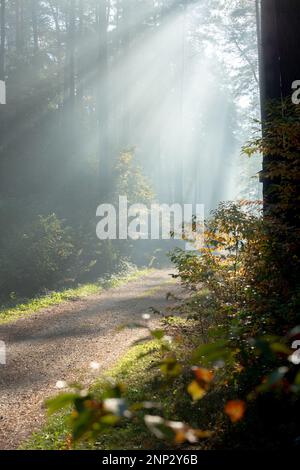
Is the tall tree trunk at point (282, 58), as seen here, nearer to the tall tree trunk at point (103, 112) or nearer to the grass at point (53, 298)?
the grass at point (53, 298)

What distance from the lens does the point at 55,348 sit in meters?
10.1

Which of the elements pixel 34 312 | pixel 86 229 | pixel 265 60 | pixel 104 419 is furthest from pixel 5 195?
pixel 104 419

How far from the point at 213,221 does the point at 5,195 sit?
19.1m

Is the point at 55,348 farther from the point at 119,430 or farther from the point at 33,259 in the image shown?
the point at 33,259

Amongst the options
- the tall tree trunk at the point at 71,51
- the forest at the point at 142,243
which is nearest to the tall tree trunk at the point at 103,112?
the forest at the point at 142,243

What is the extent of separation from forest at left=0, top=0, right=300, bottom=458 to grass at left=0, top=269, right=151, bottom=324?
0.11 meters

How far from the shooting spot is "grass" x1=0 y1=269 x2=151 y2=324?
1352cm

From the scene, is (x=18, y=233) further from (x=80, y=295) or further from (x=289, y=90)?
(x=289, y=90)

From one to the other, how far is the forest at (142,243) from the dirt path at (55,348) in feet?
0.16

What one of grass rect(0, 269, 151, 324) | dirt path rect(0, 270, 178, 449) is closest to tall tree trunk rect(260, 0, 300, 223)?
dirt path rect(0, 270, 178, 449)

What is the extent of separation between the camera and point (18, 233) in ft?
61.0

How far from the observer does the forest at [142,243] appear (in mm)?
4596

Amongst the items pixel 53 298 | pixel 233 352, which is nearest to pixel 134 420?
pixel 233 352

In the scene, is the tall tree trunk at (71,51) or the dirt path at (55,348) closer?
the dirt path at (55,348)
